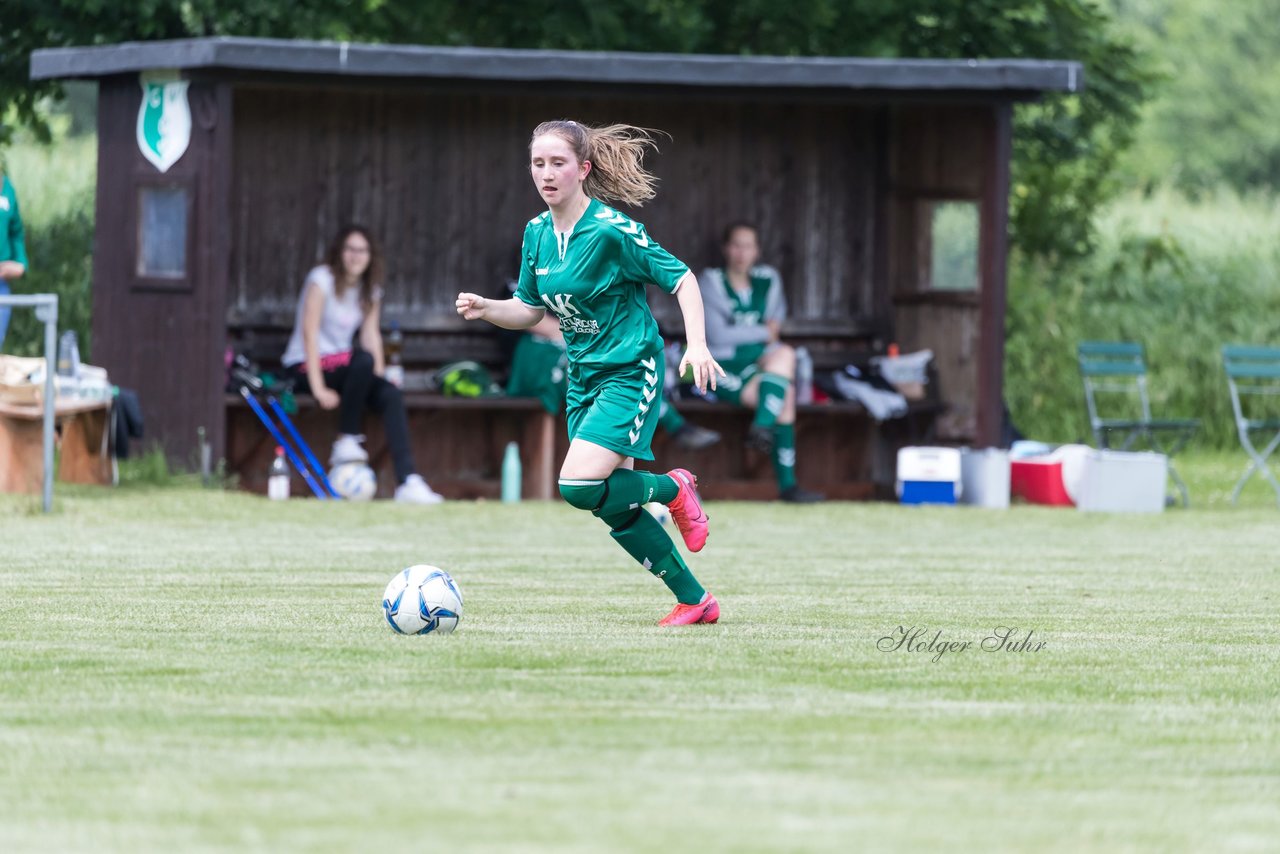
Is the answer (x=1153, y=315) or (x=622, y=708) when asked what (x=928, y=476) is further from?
(x=622, y=708)

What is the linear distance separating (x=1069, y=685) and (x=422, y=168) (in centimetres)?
1036

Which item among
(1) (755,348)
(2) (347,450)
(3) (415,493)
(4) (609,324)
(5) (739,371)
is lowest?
(3) (415,493)

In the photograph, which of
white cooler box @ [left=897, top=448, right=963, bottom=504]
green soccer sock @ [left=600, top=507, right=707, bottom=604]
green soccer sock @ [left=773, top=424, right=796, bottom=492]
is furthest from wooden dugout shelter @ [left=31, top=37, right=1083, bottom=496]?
green soccer sock @ [left=600, top=507, right=707, bottom=604]

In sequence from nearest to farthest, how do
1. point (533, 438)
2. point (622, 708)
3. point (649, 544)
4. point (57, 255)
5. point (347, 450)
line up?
point (622, 708)
point (649, 544)
point (347, 450)
point (533, 438)
point (57, 255)

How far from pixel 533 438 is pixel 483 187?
1.95 metres

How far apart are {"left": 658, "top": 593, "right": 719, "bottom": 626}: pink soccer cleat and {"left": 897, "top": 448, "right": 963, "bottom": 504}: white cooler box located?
7.52 metres

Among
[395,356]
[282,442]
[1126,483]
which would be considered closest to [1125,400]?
[1126,483]

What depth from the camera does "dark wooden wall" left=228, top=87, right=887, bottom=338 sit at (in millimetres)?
15719

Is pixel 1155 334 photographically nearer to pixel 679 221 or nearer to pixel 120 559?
pixel 679 221

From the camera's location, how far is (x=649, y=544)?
7.71 m

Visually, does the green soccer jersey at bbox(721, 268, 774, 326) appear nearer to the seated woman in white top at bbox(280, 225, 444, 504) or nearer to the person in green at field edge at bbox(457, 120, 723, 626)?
the seated woman in white top at bbox(280, 225, 444, 504)

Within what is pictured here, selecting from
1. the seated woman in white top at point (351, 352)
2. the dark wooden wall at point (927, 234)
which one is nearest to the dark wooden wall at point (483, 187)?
the dark wooden wall at point (927, 234)

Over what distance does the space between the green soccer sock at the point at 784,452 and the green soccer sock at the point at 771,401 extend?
0.08 m

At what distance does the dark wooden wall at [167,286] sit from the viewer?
47.4 ft
